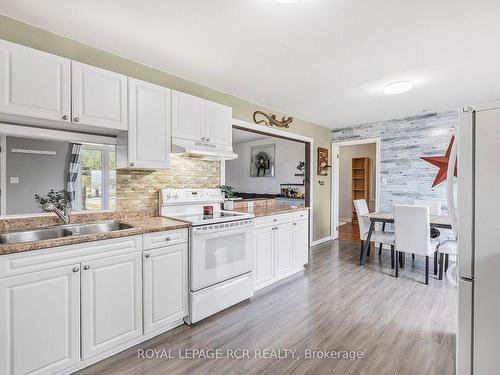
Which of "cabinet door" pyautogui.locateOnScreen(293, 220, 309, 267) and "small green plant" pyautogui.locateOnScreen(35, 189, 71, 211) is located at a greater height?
"small green plant" pyautogui.locateOnScreen(35, 189, 71, 211)

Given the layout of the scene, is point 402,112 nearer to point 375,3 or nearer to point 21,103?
point 375,3

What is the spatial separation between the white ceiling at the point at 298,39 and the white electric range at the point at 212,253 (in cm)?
137

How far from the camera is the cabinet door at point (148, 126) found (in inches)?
89.4

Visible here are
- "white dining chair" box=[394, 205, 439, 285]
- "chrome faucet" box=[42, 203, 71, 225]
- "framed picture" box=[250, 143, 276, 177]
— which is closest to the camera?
"chrome faucet" box=[42, 203, 71, 225]

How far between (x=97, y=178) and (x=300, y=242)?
99.2 inches

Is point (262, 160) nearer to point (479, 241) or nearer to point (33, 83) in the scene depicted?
point (33, 83)

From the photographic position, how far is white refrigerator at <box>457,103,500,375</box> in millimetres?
1279

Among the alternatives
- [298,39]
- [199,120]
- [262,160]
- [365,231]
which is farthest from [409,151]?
[199,120]

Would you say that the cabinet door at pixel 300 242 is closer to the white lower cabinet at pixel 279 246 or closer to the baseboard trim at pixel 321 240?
the white lower cabinet at pixel 279 246

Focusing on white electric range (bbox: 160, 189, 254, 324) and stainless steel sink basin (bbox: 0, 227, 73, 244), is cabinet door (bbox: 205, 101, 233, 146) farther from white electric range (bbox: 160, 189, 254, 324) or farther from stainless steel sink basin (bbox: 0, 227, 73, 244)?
stainless steel sink basin (bbox: 0, 227, 73, 244)

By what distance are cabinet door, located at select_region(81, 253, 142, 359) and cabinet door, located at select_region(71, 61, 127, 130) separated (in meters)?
1.06

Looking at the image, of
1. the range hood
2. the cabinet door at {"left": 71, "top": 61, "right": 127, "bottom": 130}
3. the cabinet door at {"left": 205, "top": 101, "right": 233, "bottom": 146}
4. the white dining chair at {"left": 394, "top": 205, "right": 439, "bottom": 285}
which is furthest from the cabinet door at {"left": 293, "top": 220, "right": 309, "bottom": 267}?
the cabinet door at {"left": 71, "top": 61, "right": 127, "bottom": 130}

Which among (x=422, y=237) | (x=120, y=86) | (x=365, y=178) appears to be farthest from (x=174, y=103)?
(x=365, y=178)

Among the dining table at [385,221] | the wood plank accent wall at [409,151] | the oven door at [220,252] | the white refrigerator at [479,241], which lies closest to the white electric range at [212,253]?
the oven door at [220,252]
